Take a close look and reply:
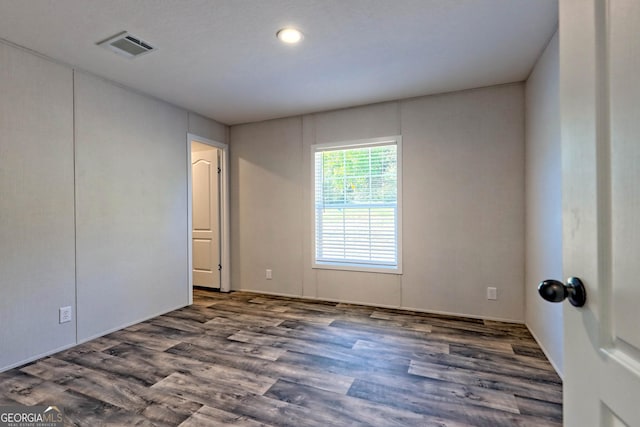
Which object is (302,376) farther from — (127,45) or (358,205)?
(127,45)

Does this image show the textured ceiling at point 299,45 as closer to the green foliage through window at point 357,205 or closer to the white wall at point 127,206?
the white wall at point 127,206

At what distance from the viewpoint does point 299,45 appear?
7.86 ft

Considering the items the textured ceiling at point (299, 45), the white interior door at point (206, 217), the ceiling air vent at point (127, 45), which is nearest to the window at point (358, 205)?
the textured ceiling at point (299, 45)

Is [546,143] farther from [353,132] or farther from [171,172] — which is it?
[171,172]

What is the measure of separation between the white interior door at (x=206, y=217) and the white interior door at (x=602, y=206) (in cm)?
435

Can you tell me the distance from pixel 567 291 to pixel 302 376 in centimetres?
187

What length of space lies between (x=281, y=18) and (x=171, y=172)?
2338 mm

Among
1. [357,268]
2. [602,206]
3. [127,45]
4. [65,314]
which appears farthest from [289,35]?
[65,314]

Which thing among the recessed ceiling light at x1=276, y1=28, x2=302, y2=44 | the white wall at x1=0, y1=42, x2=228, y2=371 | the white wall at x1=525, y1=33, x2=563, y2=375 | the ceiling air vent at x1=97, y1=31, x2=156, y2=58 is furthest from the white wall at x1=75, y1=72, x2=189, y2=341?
the white wall at x1=525, y1=33, x2=563, y2=375

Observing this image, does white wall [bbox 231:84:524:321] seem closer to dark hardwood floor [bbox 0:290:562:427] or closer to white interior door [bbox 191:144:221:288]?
dark hardwood floor [bbox 0:290:562:427]

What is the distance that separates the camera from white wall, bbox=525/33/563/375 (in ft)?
7.20

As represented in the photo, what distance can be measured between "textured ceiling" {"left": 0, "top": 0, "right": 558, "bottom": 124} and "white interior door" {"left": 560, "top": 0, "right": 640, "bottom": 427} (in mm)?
1582

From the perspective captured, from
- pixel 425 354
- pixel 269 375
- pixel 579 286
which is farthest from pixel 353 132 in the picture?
pixel 579 286

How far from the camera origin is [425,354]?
2463mm
